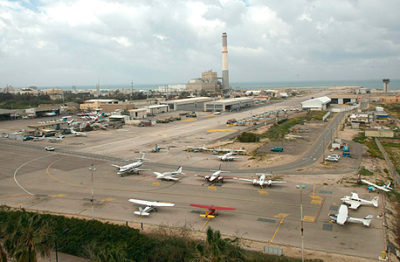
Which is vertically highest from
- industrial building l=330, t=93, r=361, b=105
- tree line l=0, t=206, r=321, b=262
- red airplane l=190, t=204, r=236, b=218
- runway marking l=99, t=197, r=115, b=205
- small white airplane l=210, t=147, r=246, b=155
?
industrial building l=330, t=93, r=361, b=105

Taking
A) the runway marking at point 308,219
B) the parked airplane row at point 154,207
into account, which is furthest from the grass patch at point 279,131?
the parked airplane row at point 154,207

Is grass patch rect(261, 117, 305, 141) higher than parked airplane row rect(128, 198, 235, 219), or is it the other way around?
grass patch rect(261, 117, 305, 141)

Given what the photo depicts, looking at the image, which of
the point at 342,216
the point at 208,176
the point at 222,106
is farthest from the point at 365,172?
the point at 222,106

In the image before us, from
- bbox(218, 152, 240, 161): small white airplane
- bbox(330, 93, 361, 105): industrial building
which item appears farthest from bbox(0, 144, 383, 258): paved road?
bbox(330, 93, 361, 105): industrial building

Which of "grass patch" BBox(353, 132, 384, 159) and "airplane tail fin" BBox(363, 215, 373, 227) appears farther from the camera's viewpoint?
"grass patch" BBox(353, 132, 384, 159)

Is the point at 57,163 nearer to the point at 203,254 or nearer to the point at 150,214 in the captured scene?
the point at 150,214

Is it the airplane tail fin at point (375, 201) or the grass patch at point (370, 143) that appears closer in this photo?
the airplane tail fin at point (375, 201)

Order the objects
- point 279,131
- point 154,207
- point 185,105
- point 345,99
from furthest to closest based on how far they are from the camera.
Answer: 1. point 345,99
2. point 185,105
3. point 279,131
4. point 154,207

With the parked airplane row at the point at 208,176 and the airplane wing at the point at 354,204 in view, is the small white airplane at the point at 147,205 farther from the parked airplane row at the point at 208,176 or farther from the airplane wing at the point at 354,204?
the airplane wing at the point at 354,204

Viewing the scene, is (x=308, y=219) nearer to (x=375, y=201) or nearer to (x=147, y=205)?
(x=375, y=201)

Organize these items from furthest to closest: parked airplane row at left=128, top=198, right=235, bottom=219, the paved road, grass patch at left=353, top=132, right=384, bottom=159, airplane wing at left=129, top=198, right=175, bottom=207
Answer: grass patch at left=353, top=132, right=384, bottom=159, airplane wing at left=129, top=198, right=175, bottom=207, parked airplane row at left=128, top=198, right=235, bottom=219, the paved road

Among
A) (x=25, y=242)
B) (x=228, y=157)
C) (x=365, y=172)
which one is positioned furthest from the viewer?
(x=228, y=157)

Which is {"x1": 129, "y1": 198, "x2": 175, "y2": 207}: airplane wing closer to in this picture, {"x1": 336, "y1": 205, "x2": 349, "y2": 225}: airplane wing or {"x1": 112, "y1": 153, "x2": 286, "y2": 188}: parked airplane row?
{"x1": 112, "y1": 153, "x2": 286, "y2": 188}: parked airplane row
